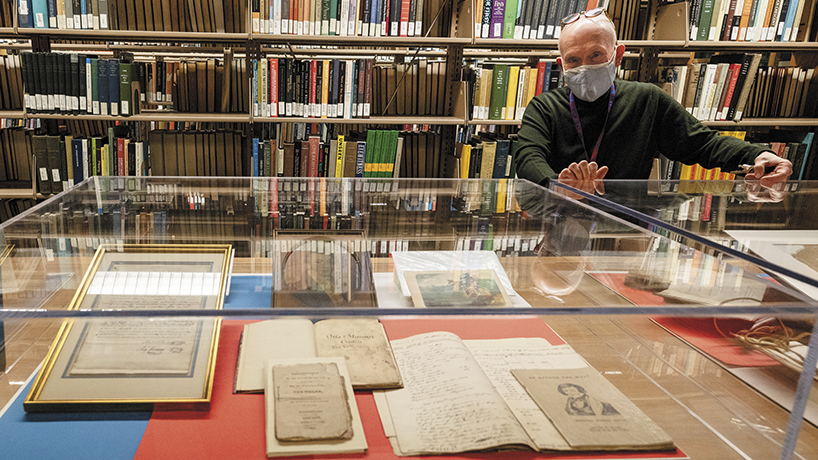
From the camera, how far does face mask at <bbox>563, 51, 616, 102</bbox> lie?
174 centimetres

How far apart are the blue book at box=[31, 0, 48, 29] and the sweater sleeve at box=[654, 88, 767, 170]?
109 inches

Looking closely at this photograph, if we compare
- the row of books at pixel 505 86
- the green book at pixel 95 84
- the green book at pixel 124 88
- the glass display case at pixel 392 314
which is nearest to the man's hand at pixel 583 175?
the glass display case at pixel 392 314

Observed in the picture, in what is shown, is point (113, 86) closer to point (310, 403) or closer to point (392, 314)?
point (310, 403)

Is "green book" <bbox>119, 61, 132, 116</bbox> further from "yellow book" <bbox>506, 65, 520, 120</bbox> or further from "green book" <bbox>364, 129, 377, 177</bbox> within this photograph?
"yellow book" <bbox>506, 65, 520, 120</bbox>

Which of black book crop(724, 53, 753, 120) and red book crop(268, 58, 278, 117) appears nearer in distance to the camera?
red book crop(268, 58, 278, 117)

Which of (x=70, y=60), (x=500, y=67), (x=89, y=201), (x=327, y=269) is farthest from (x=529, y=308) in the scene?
(x=70, y=60)

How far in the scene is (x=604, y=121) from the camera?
1.83m

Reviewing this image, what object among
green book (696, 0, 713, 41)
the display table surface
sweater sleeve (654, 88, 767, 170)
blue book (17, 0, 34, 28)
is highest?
green book (696, 0, 713, 41)

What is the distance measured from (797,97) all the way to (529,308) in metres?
3.54

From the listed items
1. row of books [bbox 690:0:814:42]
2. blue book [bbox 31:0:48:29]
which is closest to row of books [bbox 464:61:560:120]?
row of books [bbox 690:0:814:42]

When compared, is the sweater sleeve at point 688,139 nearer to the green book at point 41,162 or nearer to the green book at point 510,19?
the green book at point 510,19

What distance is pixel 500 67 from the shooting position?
111 inches

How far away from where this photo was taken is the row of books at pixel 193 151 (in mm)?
2766

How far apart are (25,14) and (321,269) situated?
267 centimetres
